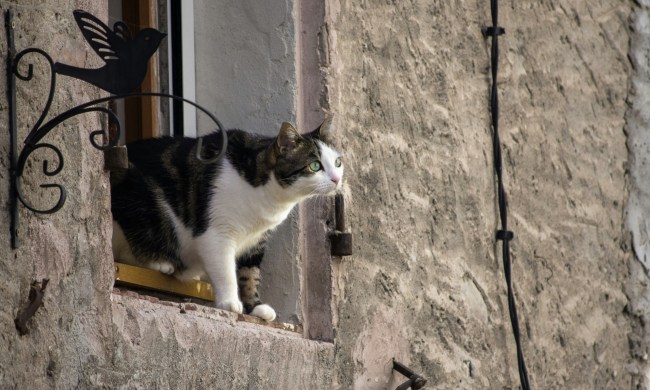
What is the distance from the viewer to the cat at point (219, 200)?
12.7 ft

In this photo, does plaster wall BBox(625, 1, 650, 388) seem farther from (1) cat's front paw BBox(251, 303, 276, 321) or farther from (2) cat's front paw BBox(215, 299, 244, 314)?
(2) cat's front paw BBox(215, 299, 244, 314)

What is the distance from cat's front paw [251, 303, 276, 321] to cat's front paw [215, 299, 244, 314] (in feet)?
0.26

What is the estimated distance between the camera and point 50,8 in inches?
119

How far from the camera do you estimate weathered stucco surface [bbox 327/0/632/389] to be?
439 cm

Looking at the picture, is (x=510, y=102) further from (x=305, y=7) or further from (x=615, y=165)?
(x=305, y=7)

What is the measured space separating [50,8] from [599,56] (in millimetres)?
3406

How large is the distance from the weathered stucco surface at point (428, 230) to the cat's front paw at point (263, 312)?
6cm

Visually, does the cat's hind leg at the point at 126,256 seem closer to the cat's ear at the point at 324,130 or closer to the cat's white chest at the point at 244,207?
the cat's white chest at the point at 244,207

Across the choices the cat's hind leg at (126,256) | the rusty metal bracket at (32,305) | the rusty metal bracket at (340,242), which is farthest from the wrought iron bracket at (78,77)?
the rusty metal bracket at (340,242)

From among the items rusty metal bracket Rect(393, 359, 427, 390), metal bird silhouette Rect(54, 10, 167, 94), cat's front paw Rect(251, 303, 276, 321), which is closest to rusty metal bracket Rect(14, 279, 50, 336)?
metal bird silhouette Rect(54, 10, 167, 94)

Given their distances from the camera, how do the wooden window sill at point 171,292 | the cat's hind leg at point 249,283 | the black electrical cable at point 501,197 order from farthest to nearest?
the black electrical cable at point 501,197 < the cat's hind leg at point 249,283 < the wooden window sill at point 171,292

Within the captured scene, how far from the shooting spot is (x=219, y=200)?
3.99m

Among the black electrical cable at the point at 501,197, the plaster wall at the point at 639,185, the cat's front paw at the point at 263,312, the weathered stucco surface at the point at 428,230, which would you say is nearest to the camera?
the weathered stucco surface at the point at 428,230

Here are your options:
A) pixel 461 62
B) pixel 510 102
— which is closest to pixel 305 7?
pixel 461 62
